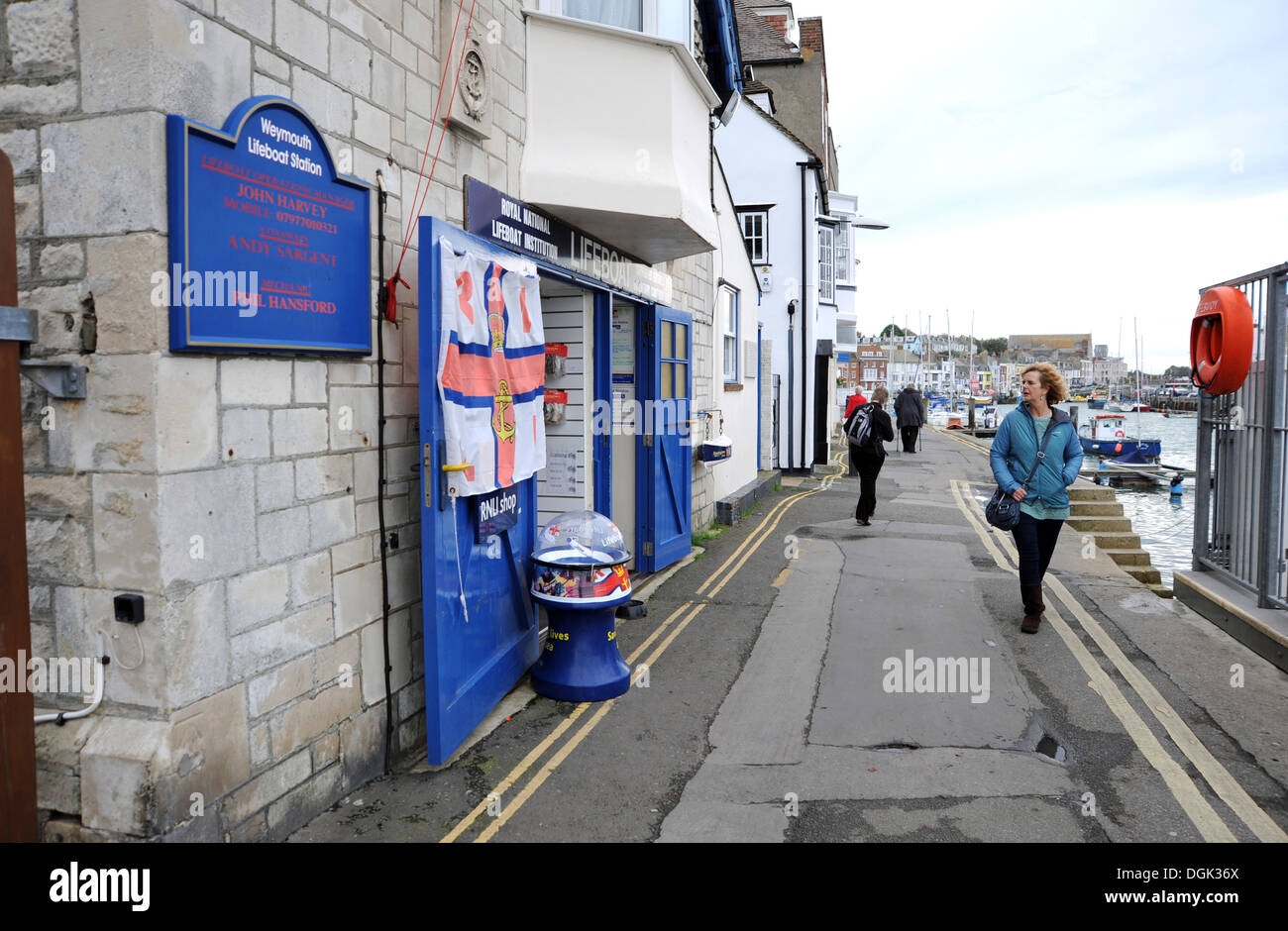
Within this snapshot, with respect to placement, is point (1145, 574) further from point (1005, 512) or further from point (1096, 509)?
point (1005, 512)

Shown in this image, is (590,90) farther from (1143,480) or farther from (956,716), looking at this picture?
(1143,480)

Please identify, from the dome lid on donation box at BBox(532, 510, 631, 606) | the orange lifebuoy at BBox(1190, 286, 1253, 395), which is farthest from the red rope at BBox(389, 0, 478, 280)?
the orange lifebuoy at BBox(1190, 286, 1253, 395)

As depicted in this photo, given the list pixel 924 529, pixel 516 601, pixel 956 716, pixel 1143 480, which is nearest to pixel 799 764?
pixel 956 716

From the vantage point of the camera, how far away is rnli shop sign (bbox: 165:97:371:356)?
11.3 ft

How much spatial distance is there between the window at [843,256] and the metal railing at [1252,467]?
23.7m

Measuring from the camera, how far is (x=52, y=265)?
357cm

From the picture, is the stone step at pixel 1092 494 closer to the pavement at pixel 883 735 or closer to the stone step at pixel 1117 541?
the stone step at pixel 1117 541

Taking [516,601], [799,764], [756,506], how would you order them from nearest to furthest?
[799,764] < [516,601] < [756,506]

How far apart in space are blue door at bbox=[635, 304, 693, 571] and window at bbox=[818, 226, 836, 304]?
57.9ft

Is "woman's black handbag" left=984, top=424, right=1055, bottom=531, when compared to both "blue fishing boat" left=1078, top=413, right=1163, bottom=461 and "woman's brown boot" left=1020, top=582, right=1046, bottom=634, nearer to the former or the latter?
"woman's brown boot" left=1020, top=582, right=1046, bottom=634

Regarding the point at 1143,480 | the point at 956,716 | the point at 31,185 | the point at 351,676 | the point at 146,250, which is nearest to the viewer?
the point at 146,250

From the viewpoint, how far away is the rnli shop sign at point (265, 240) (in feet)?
11.3

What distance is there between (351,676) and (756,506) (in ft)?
37.9

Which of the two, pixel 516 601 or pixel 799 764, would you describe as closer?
pixel 799 764
